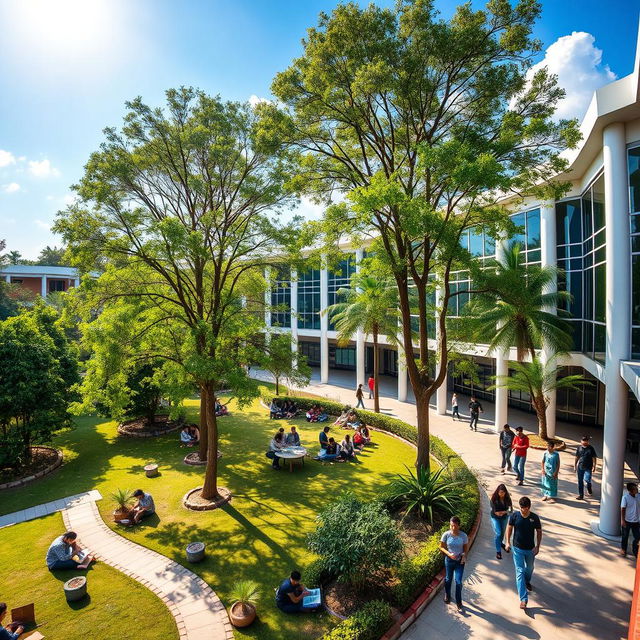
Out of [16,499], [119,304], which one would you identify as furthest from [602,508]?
[16,499]

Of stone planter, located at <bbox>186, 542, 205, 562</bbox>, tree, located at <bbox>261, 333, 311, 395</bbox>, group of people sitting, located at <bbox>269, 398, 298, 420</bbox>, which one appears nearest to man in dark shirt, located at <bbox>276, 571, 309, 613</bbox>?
stone planter, located at <bbox>186, 542, 205, 562</bbox>

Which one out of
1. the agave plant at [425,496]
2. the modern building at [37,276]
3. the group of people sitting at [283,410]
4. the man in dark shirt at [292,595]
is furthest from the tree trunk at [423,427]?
the modern building at [37,276]

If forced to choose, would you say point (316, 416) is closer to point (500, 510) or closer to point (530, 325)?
point (530, 325)

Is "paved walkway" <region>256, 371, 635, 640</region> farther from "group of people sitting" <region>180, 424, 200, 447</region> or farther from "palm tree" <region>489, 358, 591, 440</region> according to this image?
"group of people sitting" <region>180, 424, 200, 447</region>

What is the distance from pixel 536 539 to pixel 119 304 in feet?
44.0

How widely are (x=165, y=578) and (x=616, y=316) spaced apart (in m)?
12.6

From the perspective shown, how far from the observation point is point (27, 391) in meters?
14.0

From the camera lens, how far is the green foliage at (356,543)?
714 cm

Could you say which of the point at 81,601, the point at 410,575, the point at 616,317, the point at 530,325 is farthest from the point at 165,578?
the point at 530,325

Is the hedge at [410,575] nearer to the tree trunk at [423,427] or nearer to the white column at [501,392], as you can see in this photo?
the tree trunk at [423,427]

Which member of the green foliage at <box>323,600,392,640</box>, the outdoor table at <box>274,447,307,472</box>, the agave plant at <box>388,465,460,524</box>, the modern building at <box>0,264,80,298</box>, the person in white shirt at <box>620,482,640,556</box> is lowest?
the outdoor table at <box>274,447,307,472</box>

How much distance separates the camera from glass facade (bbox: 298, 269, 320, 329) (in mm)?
36406

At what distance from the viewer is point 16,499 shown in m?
12.8

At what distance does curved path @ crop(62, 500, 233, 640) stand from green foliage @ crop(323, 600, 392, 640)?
6.98 feet
